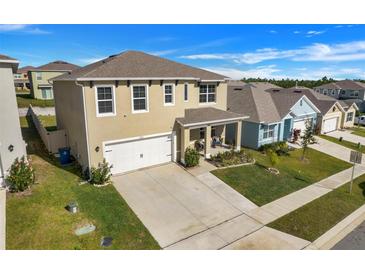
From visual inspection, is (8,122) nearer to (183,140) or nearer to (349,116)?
(183,140)

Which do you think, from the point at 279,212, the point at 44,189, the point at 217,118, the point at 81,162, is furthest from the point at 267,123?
the point at 44,189

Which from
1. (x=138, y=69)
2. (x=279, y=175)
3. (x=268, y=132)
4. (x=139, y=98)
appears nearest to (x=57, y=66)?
(x=138, y=69)

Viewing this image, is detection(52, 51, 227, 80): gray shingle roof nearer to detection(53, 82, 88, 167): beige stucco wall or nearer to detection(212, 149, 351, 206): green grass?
detection(53, 82, 88, 167): beige stucco wall

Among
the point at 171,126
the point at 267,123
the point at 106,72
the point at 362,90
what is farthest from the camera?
the point at 362,90

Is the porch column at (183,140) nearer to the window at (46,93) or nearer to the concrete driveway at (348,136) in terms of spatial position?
the concrete driveway at (348,136)

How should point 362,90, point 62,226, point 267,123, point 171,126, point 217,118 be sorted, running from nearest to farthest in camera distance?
point 62,226
point 171,126
point 217,118
point 267,123
point 362,90

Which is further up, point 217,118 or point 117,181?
point 217,118

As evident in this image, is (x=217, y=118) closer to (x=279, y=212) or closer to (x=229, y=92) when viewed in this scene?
(x=279, y=212)

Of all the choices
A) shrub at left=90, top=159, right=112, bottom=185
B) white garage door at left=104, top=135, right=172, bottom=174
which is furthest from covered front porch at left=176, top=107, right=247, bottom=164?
shrub at left=90, top=159, right=112, bottom=185
